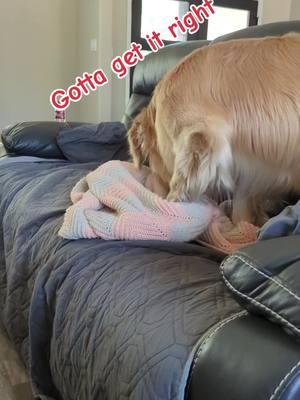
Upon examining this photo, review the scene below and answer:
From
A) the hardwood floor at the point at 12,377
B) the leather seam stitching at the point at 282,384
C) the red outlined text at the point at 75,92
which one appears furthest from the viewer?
the red outlined text at the point at 75,92

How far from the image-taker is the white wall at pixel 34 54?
3906mm

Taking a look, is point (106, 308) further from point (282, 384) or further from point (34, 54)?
point (34, 54)

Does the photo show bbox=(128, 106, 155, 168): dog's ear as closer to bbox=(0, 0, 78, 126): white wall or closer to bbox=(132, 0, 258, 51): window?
bbox=(132, 0, 258, 51): window

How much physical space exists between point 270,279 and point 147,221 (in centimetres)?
40

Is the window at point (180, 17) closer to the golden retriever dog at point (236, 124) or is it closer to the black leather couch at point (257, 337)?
the golden retriever dog at point (236, 124)

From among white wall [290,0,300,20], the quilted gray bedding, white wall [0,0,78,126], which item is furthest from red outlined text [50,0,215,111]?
the quilted gray bedding

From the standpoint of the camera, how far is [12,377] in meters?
1.14

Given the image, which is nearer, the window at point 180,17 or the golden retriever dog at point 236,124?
the golden retriever dog at point 236,124

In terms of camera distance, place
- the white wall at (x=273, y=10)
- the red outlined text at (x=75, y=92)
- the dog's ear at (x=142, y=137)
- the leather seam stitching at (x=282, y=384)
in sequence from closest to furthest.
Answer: the leather seam stitching at (x=282, y=384) → the dog's ear at (x=142, y=137) → the red outlined text at (x=75, y=92) → the white wall at (x=273, y=10)

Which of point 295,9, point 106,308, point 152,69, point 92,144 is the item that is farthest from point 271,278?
point 295,9

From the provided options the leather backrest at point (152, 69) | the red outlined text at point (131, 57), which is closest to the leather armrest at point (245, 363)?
the leather backrest at point (152, 69)

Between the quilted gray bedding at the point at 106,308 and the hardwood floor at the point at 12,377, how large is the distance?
11cm

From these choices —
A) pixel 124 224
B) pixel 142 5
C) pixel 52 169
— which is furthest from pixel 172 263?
pixel 142 5

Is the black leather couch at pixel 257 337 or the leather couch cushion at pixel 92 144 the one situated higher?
the black leather couch at pixel 257 337
